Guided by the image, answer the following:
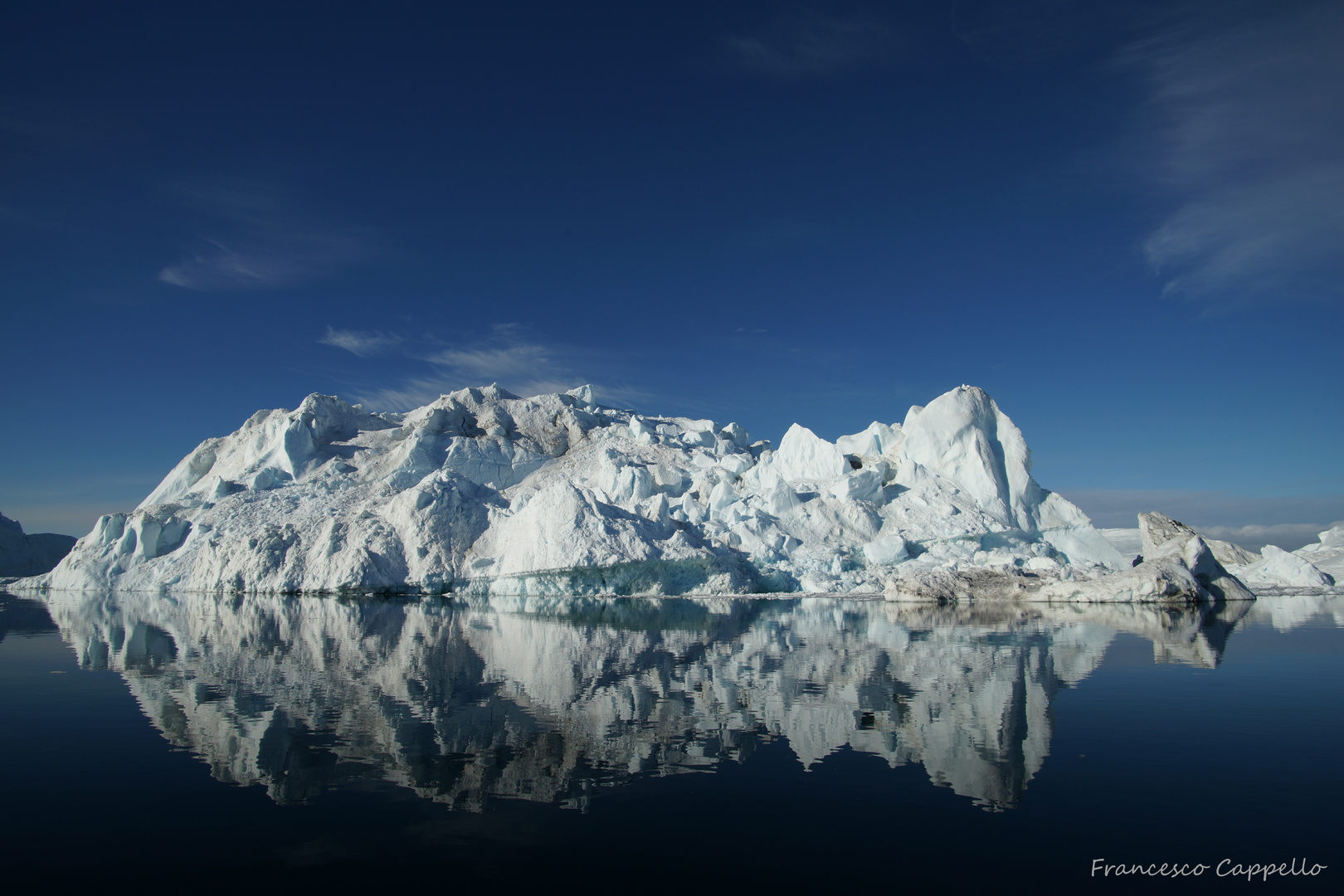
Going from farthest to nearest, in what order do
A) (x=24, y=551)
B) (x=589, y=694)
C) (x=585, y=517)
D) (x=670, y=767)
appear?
(x=24, y=551)
(x=585, y=517)
(x=589, y=694)
(x=670, y=767)

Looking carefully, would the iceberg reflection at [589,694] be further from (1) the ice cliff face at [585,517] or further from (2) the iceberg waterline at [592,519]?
(2) the iceberg waterline at [592,519]

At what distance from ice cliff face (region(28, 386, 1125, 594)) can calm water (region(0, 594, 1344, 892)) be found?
103 ft

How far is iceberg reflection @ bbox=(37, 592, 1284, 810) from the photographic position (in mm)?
9266

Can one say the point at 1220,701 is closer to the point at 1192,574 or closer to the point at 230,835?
the point at 230,835

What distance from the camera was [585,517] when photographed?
162 ft

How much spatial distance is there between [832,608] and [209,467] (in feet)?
229

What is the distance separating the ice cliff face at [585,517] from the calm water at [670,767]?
31472 millimetres

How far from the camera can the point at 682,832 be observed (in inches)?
282

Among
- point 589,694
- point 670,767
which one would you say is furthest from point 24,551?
point 670,767

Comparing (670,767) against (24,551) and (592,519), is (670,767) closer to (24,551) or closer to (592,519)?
(592,519)

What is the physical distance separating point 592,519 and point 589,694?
117ft

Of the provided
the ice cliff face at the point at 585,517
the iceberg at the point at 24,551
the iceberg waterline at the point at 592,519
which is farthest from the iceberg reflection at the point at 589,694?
the iceberg at the point at 24,551

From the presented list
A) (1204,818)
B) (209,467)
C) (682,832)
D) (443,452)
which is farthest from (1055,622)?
(209,467)

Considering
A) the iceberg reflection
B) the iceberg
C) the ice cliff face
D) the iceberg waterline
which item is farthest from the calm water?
the iceberg
